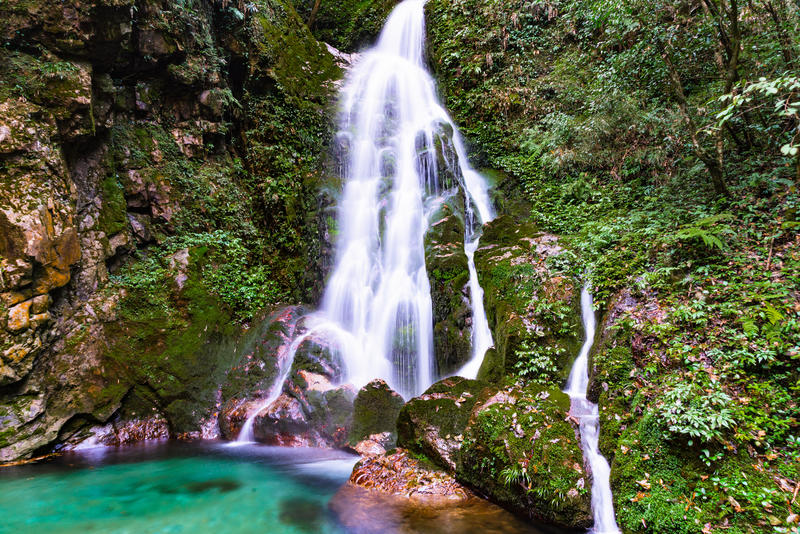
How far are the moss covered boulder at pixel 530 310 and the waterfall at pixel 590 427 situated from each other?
0.13m

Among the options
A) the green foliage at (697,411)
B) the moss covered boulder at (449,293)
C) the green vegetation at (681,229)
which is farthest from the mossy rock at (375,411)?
the green foliage at (697,411)

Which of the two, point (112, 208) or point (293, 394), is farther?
point (112, 208)

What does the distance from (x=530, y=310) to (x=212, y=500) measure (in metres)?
5.50

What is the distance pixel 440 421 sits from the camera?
541cm

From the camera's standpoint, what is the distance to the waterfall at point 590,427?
3914mm

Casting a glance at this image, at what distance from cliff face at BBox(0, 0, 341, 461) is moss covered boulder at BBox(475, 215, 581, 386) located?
17.3 ft

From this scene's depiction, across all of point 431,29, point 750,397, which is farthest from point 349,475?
point 431,29

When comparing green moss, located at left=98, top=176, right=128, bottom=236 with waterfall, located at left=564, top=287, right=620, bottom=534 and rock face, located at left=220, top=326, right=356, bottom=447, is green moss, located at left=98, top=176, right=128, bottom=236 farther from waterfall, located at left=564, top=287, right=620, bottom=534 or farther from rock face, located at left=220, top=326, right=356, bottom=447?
waterfall, located at left=564, top=287, right=620, bottom=534

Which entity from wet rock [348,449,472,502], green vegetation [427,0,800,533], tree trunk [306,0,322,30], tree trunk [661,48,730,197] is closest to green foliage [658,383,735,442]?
green vegetation [427,0,800,533]

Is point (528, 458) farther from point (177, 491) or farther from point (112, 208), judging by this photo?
point (112, 208)

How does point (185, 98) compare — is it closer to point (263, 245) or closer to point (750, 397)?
point (263, 245)

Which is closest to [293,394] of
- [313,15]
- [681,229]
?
[681,229]

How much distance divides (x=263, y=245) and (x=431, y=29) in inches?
445

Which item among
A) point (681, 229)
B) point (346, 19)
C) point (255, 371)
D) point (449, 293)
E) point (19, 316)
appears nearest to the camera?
point (681, 229)
